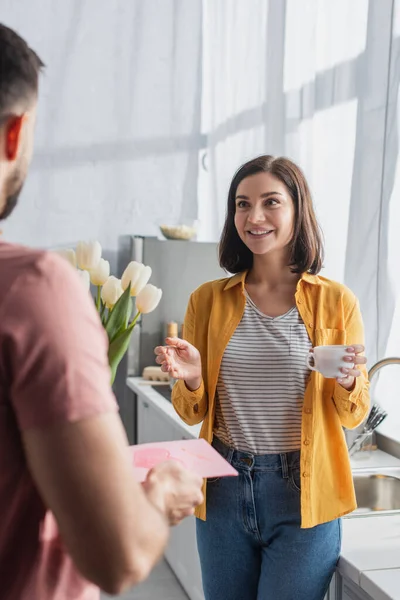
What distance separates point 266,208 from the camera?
172 cm

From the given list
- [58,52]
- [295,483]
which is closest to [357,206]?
[295,483]

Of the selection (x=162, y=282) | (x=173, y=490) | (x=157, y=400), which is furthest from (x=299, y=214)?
(x=162, y=282)

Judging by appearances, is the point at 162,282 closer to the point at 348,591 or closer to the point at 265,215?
the point at 265,215

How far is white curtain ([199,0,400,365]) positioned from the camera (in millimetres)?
2295

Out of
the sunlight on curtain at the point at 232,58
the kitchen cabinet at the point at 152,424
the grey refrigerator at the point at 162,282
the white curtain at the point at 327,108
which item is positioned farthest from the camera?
the grey refrigerator at the point at 162,282

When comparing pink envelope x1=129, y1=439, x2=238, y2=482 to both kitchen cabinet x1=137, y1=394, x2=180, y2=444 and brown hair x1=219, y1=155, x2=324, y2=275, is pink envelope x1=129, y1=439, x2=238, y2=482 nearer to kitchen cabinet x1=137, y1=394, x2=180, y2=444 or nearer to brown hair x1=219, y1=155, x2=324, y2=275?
brown hair x1=219, y1=155, x2=324, y2=275

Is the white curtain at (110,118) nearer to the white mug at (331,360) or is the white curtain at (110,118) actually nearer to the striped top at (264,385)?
the striped top at (264,385)

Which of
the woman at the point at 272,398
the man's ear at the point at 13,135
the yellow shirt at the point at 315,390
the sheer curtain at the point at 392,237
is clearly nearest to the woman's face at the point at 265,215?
the woman at the point at 272,398

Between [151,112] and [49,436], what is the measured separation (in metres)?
3.46

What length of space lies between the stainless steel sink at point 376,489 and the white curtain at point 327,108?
39 centimetres

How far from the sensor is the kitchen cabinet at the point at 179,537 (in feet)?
8.64

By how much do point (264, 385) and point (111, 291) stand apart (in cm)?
47

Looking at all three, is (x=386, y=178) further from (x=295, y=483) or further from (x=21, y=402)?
(x=21, y=402)

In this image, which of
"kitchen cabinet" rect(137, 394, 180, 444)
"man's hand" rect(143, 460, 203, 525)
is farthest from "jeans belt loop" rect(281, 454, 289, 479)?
"kitchen cabinet" rect(137, 394, 180, 444)
